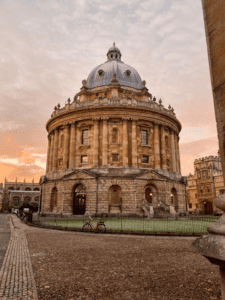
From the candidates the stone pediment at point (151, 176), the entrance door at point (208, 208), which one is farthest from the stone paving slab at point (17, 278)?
the entrance door at point (208, 208)

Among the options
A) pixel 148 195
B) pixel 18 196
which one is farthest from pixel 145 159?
pixel 18 196

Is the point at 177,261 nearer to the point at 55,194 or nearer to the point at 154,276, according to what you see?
the point at 154,276

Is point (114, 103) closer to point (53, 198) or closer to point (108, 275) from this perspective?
point (53, 198)

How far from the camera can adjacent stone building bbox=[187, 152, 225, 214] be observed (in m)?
53.9

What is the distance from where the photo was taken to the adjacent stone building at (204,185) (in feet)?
177

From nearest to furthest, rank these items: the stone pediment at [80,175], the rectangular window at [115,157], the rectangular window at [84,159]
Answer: the stone pediment at [80,175] < the rectangular window at [115,157] < the rectangular window at [84,159]

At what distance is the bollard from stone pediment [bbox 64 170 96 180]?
29.7m

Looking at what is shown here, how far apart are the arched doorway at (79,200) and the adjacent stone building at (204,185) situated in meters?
34.1

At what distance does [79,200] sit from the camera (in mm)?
Answer: 33156

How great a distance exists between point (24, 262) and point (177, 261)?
5.14 metres

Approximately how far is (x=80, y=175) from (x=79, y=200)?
389 centimetres

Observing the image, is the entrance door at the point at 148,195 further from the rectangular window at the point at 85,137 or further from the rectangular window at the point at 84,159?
the rectangular window at the point at 85,137

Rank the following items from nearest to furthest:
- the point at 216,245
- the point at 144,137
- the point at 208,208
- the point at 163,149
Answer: the point at 216,245
the point at 144,137
the point at 163,149
the point at 208,208

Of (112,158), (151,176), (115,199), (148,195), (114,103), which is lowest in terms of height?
(115,199)
